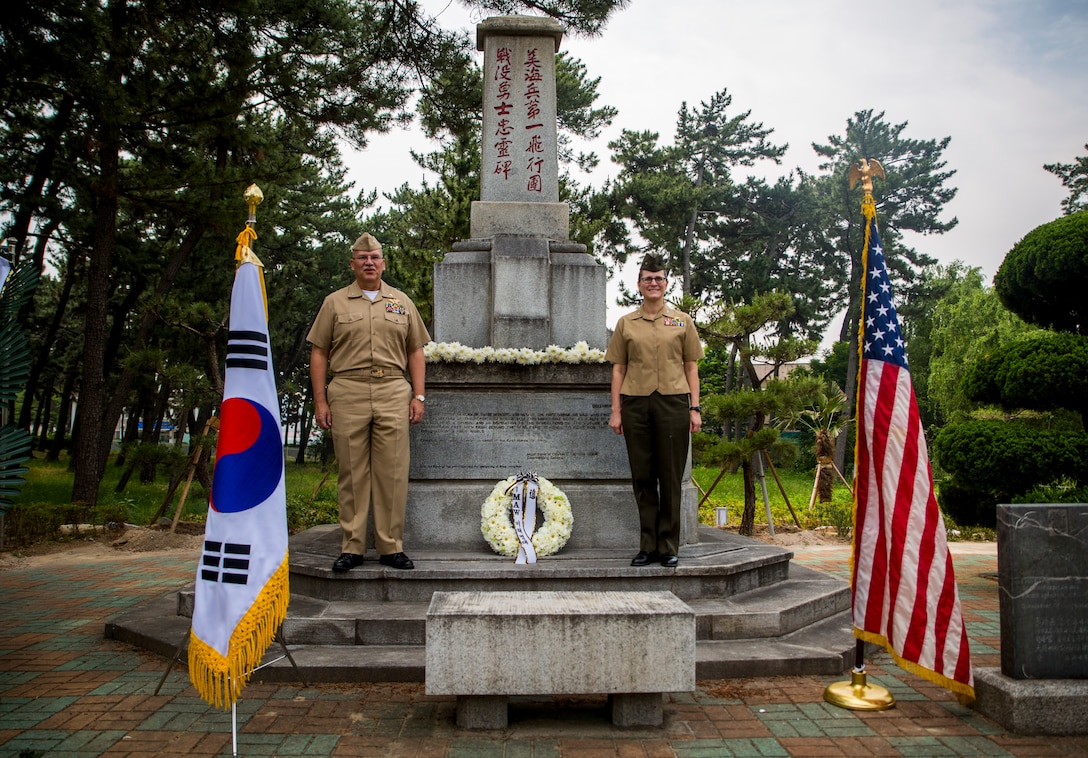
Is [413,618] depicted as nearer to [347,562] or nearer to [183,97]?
[347,562]

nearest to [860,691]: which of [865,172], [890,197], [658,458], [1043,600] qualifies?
[1043,600]

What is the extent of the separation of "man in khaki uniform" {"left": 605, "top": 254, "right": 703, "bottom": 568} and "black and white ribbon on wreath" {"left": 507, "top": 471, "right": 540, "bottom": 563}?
710 millimetres

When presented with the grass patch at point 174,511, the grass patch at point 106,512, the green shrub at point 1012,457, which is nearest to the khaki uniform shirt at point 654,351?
the green shrub at point 1012,457

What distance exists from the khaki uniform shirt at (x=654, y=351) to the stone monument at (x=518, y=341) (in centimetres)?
77

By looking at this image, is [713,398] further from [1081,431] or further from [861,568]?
[861,568]

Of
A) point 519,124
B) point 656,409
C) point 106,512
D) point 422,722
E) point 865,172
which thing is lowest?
point 422,722

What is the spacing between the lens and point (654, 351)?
5.05 meters

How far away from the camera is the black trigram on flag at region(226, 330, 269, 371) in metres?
3.77

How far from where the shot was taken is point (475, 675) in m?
3.38

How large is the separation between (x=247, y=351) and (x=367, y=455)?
1345 mm

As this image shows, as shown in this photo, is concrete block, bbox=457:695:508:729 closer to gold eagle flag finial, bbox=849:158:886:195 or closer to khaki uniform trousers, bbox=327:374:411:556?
khaki uniform trousers, bbox=327:374:411:556

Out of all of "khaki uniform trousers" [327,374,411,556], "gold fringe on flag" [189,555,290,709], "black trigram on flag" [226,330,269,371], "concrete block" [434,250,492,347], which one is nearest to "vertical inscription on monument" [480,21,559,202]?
"concrete block" [434,250,492,347]

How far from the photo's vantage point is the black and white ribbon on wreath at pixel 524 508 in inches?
204

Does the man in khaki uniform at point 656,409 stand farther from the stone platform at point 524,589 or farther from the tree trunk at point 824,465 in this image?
the tree trunk at point 824,465
